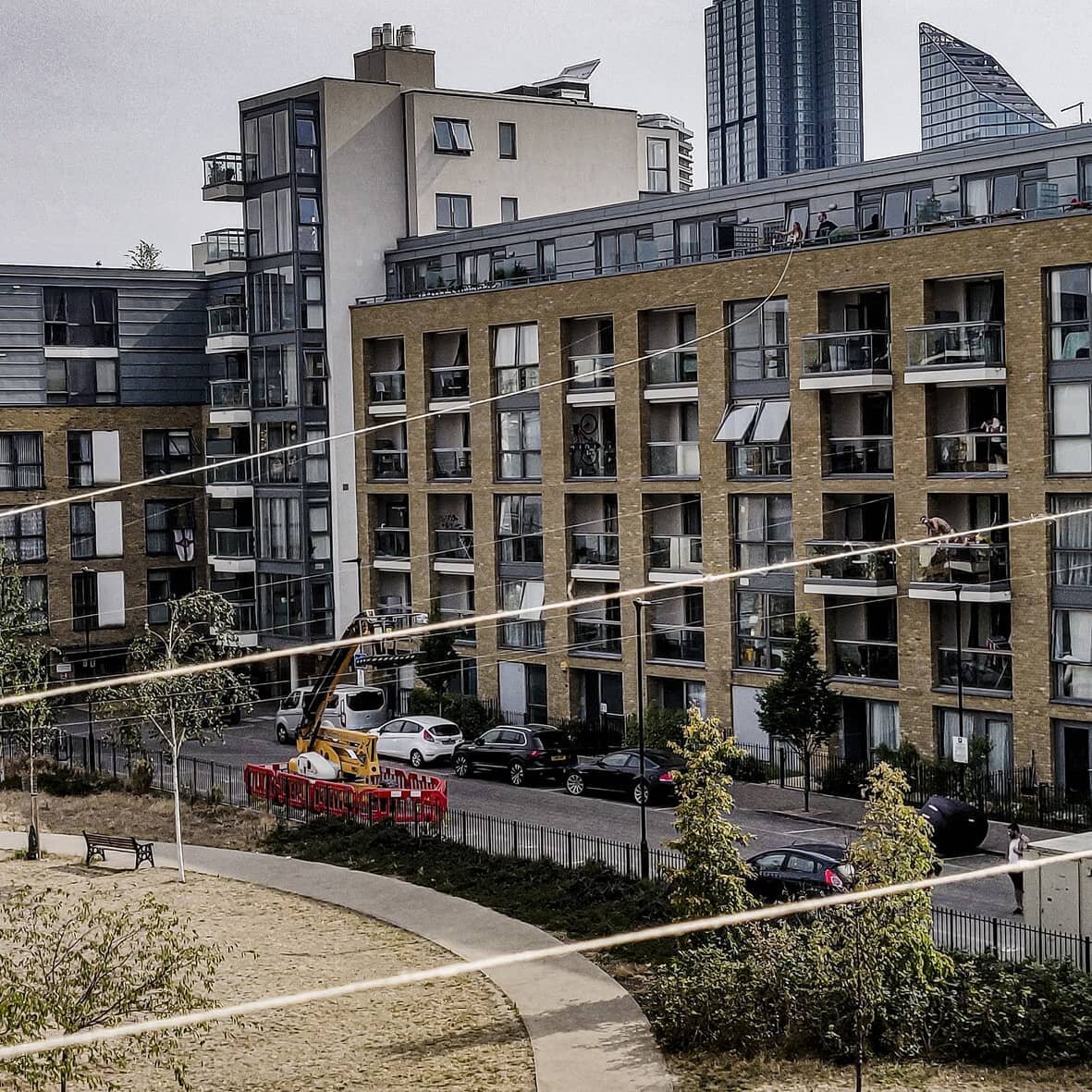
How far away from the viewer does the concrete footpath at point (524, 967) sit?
21.3 metres

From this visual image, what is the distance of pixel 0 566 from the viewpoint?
4169 cm

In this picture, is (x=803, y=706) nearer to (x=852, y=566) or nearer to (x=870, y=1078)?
(x=852, y=566)

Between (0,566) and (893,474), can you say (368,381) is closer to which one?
(0,566)

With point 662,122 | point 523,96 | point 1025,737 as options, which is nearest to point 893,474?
point 1025,737

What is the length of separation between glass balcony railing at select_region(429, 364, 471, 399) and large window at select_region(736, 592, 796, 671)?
11.1m

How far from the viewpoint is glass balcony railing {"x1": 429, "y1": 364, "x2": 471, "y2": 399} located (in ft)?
161

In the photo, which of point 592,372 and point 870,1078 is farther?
point 592,372

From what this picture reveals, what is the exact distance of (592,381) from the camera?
150 feet

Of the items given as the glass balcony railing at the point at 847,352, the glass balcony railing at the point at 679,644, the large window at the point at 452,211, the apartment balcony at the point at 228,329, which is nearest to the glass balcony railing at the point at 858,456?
the glass balcony railing at the point at 847,352

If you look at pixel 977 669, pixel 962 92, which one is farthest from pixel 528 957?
pixel 962 92

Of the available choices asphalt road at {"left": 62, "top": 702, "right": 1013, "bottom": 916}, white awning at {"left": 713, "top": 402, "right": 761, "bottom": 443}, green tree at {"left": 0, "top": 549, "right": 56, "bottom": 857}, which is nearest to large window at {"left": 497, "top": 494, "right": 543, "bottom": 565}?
white awning at {"left": 713, "top": 402, "right": 761, "bottom": 443}

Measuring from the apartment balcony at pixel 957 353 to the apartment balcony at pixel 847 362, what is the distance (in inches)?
34.4

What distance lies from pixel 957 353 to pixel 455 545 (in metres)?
17.3

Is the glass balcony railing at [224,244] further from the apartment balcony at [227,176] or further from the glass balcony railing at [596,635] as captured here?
the glass balcony railing at [596,635]
